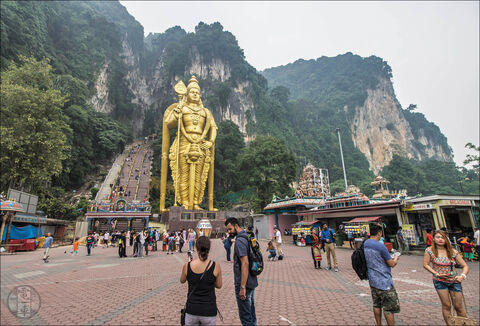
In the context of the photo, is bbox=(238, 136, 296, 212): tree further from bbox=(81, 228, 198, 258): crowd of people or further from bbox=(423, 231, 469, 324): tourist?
bbox=(423, 231, 469, 324): tourist

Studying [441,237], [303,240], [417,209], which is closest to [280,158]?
[303,240]

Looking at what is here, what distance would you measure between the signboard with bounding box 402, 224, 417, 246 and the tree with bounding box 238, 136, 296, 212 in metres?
15.9

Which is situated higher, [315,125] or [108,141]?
[315,125]

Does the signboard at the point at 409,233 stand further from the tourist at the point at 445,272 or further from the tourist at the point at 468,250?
the tourist at the point at 445,272

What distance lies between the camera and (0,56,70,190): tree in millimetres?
14617

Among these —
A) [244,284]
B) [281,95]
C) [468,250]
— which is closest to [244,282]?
[244,284]

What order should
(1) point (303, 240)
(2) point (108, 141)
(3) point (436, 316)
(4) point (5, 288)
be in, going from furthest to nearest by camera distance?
(2) point (108, 141) < (1) point (303, 240) < (3) point (436, 316) < (4) point (5, 288)

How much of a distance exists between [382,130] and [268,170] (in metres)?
60.1

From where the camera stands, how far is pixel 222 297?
4348 mm

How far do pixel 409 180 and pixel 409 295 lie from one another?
46157mm

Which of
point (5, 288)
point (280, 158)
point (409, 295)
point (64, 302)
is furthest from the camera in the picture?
point (280, 158)

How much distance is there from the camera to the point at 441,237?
2.95m

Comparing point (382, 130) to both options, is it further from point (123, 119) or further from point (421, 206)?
point (421, 206)

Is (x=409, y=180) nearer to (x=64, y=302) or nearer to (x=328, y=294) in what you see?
(x=328, y=294)
